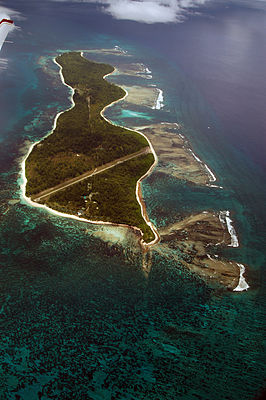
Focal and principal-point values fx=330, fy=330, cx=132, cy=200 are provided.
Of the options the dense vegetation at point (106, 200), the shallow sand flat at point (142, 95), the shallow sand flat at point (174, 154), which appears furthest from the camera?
the shallow sand flat at point (142, 95)

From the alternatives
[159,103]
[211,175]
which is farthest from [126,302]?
[159,103]

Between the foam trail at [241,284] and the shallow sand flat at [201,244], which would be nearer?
the foam trail at [241,284]

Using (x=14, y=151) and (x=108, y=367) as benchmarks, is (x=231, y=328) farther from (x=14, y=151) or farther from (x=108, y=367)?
(x=14, y=151)

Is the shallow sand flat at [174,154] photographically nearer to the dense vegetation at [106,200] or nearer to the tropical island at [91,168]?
the tropical island at [91,168]

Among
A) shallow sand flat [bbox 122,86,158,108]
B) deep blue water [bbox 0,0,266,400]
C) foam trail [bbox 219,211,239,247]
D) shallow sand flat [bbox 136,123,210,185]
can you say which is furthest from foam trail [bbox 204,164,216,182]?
shallow sand flat [bbox 122,86,158,108]

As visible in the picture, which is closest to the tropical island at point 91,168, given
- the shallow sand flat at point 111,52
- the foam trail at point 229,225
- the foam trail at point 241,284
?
the foam trail at point 229,225

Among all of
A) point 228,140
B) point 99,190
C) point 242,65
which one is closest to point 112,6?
Result: point 242,65
